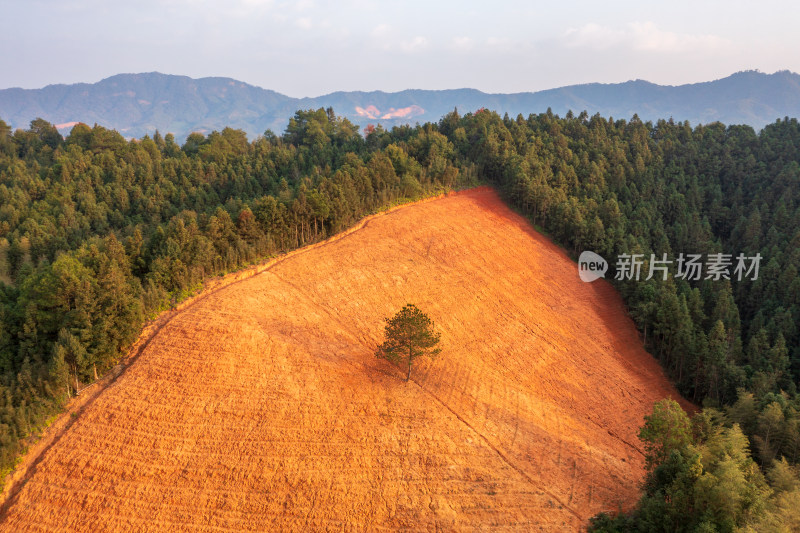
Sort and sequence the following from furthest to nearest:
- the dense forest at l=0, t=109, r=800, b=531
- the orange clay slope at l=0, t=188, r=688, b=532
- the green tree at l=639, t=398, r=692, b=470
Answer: the dense forest at l=0, t=109, r=800, b=531 < the green tree at l=639, t=398, r=692, b=470 < the orange clay slope at l=0, t=188, r=688, b=532

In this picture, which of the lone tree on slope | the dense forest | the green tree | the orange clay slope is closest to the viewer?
the orange clay slope

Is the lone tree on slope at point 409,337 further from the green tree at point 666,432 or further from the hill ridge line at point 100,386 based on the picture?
the hill ridge line at point 100,386

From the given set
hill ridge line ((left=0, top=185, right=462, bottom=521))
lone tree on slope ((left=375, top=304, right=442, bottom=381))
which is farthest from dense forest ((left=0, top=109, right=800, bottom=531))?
lone tree on slope ((left=375, top=304, right=442, bottom=381))

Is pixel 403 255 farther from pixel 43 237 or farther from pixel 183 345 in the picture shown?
pixel 43 237

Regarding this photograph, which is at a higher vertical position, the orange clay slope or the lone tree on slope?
the lone tree on slope

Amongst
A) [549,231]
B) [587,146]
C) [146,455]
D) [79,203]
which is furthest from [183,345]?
[587,146]

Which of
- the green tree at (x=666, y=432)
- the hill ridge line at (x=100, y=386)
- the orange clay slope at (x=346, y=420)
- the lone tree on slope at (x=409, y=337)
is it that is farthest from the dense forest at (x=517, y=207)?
the lone tree on slope at (x=409, y=337)

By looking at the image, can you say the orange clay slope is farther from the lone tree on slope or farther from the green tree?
the green tree
